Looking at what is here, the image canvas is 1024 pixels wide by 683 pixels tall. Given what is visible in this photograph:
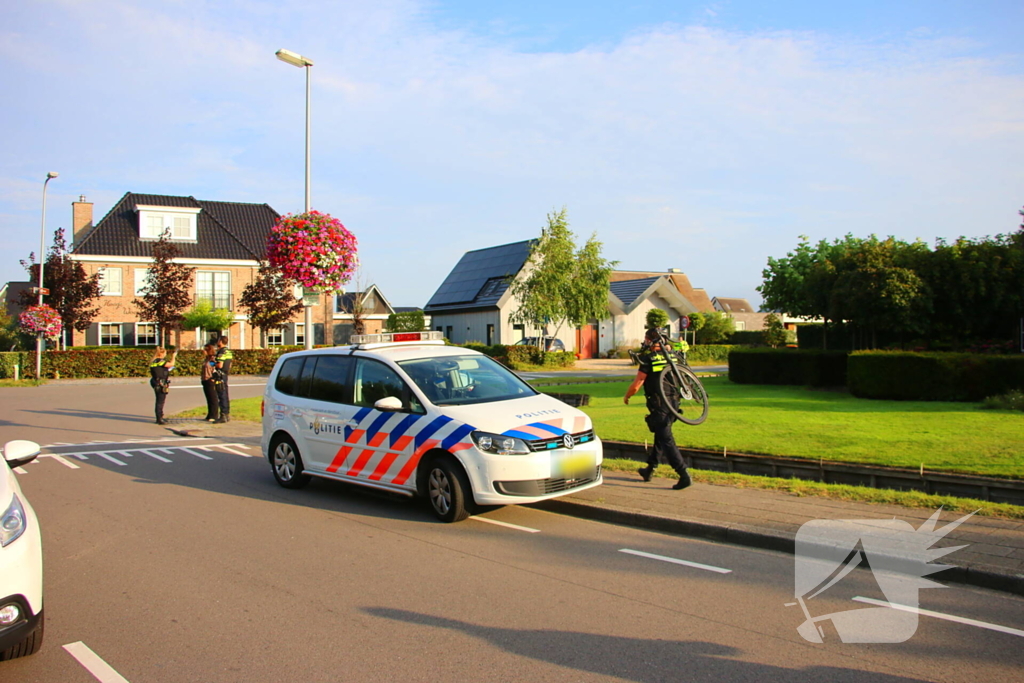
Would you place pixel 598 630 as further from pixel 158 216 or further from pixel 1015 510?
pixel 158 216

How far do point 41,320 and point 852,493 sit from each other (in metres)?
33.4

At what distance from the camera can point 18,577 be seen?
156 inches

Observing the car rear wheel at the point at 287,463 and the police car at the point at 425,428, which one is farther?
the car rear wheel at the point at 287,463

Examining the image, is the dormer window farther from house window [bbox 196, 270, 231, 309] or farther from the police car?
the police car

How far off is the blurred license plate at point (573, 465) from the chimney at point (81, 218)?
1951 inches

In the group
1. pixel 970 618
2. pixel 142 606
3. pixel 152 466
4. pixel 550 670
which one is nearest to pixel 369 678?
pixel 550 670

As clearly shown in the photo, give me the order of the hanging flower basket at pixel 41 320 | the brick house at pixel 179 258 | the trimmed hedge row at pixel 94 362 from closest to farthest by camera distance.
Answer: the hanging flower basket at pixel 41 320 < the trimmed hedge row at pixel 94 362 < the brick house at pixel 179 258

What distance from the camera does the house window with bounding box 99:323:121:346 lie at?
4385 centimetres

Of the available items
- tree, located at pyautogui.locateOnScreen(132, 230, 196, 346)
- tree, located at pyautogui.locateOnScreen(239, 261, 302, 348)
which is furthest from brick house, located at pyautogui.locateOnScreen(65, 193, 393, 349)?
tree, located at pyautogui.locateOnScreen(132, 230, 196, 346)

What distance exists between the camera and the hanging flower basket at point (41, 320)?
3206cm

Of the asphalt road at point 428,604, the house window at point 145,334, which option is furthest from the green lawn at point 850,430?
the house window at point 145,334

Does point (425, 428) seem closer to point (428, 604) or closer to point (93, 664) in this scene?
point (428, 604)

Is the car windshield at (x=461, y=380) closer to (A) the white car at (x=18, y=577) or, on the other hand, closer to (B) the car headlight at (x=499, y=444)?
(B) the car headlight at (x=499, y=444)

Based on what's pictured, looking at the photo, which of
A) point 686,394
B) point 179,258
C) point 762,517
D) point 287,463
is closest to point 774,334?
point 179,258
